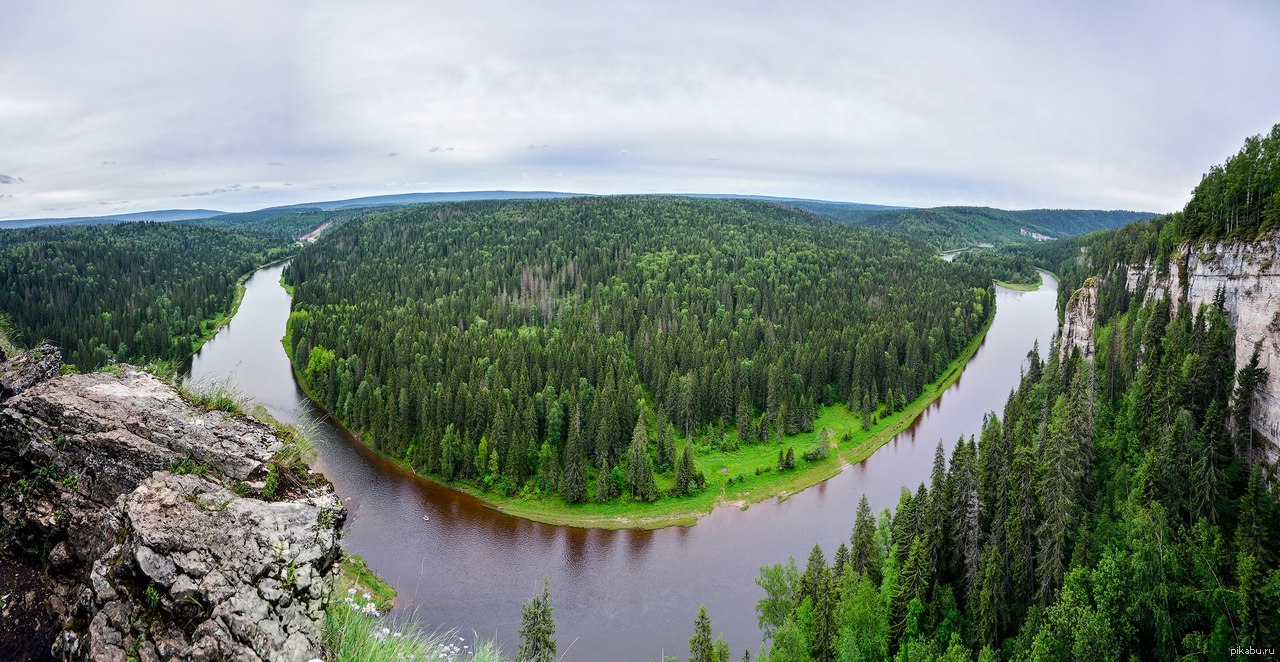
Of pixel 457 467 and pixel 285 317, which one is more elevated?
pixel 285 317

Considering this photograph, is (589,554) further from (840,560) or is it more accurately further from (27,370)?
(27,370)

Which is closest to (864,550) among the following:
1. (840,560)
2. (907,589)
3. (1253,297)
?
(840,560)

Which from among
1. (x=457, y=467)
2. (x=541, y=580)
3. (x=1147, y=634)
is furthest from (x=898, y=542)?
(x=457, y=467)

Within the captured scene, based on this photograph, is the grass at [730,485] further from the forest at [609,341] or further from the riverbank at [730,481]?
the forest at [609,341]

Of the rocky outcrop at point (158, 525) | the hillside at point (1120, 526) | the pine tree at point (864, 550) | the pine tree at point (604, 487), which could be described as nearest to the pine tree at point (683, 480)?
the pine tree at point (604, 487)

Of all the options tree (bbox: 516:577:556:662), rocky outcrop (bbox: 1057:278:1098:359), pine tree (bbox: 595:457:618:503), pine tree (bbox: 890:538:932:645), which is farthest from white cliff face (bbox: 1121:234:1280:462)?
pine tree (bbox: 595:457:618:503)

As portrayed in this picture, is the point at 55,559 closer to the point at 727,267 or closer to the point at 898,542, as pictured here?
the point at 898,542
